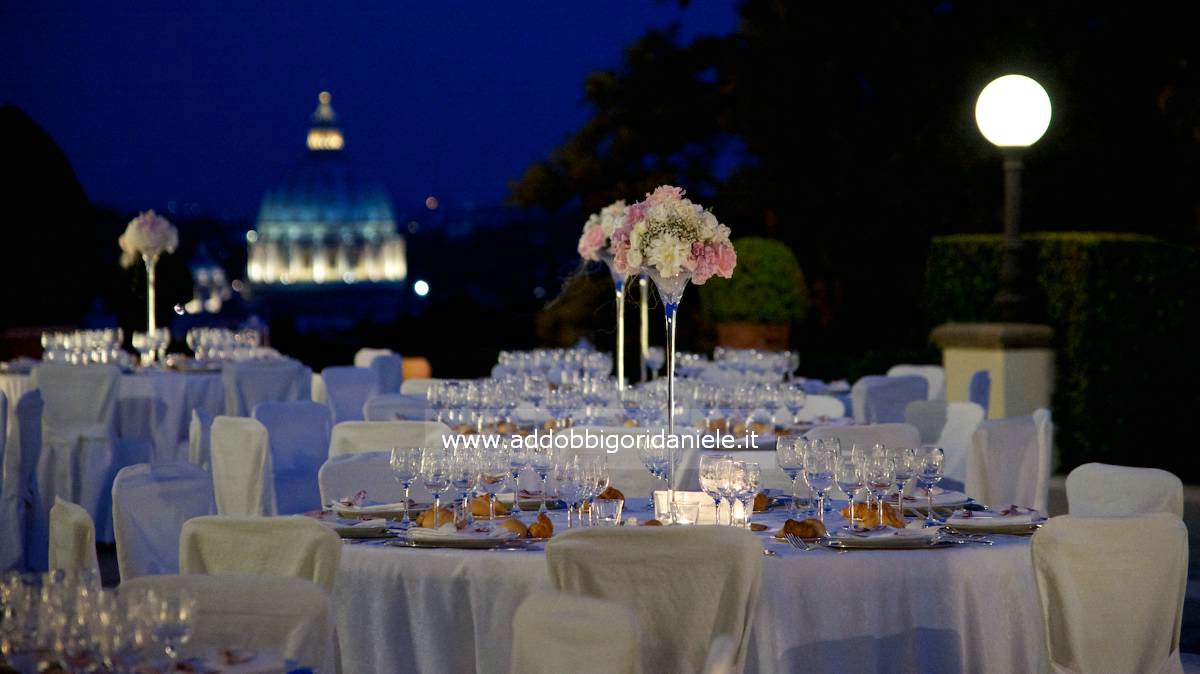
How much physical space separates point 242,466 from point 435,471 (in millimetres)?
2636

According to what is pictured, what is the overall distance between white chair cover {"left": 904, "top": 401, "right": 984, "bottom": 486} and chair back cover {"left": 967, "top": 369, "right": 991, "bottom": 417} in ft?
6.08

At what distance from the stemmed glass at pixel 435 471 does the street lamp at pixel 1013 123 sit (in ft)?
22.2

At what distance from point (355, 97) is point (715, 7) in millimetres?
12868

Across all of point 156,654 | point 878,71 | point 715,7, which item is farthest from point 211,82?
point 156,654

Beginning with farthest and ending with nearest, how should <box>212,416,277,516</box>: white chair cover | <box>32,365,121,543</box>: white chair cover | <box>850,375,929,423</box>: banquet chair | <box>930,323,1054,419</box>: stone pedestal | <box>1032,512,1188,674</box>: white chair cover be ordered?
<box>930,323,1054,419</box>: stone pedestal, <box>32,365,121,543</box>: white chair cover, <box>850,375,929,423</box>: banquet chair, <box>212,416,277,516</box>: white chair cover, <box>1032,512,1188,674</box>: white chair cover

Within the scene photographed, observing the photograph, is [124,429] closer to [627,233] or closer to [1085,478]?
[627,233]

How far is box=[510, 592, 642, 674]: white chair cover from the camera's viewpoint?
11.3 feet

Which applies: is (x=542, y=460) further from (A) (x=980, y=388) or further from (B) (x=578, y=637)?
(A) (x=980, y=388)

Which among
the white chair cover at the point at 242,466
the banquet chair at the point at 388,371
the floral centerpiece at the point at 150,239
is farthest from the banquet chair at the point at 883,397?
the floral centerpiece at the point at 150,239

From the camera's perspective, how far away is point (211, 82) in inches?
1175

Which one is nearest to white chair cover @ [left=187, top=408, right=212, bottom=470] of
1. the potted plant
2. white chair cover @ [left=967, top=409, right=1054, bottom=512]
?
white chair cover @ [left=967, top=409, right=1054, bottom=512]

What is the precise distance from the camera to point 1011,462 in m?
7.35

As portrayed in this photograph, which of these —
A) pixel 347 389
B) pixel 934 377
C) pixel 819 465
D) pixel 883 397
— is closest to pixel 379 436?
pixel 819 465

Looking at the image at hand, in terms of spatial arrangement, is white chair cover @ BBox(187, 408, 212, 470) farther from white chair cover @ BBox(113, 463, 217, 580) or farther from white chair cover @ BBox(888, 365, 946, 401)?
white chair cover @ BBox(888, 365, 946, 401)
